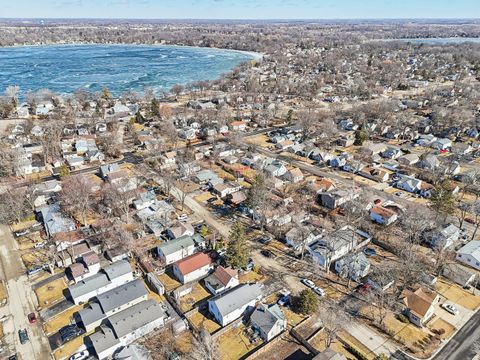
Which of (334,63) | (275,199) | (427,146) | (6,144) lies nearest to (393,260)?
(275,199)

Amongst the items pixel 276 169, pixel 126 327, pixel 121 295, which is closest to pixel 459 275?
pixel 276 169

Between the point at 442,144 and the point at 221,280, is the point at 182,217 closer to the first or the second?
the point at 221,280

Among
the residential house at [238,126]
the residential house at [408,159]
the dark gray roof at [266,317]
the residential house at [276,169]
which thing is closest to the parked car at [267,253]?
the dark gray roof at [266,317]

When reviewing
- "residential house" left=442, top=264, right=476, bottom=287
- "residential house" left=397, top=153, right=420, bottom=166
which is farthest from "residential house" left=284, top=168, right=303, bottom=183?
"residential house" left=442, top=264, right=476, bottom=287

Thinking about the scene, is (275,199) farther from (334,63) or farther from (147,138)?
(334,63)

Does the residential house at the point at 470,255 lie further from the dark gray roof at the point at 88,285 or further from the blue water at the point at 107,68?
the blue water at the point at 107,68
